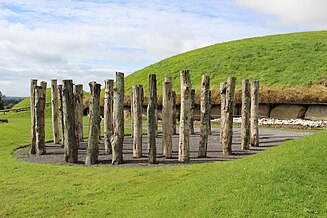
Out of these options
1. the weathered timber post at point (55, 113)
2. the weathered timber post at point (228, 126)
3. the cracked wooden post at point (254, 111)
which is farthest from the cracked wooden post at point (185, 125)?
the weathered timber post at point (55, 113)

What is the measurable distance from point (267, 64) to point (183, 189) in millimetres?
26606

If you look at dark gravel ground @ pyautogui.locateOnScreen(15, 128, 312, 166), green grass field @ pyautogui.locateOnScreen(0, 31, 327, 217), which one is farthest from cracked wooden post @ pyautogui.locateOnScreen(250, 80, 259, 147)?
green grass field @ pyautogui.locateOnScreen(0, 31, 327, 217)

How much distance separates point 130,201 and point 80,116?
10.3 metres

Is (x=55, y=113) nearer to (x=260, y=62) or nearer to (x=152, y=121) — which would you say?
(x=152, y=121)

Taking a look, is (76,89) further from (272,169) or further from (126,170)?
(272,169)

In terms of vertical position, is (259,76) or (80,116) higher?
(259,76)

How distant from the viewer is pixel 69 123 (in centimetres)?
1348

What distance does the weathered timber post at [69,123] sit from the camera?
1347cm

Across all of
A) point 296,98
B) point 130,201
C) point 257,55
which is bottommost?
point 130,201

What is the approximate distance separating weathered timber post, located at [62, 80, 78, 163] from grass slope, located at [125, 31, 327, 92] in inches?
739

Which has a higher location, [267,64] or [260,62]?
[260,62]

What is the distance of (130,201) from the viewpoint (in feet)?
29.5

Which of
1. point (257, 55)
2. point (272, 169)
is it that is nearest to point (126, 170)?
point (272, 169)

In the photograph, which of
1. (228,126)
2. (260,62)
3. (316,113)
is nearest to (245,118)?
(228,126)
